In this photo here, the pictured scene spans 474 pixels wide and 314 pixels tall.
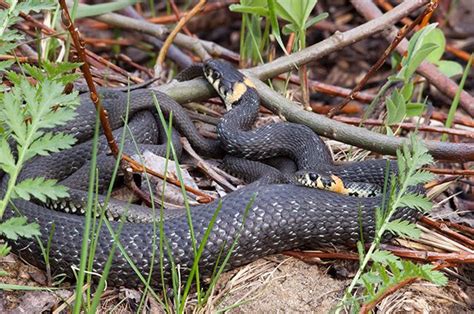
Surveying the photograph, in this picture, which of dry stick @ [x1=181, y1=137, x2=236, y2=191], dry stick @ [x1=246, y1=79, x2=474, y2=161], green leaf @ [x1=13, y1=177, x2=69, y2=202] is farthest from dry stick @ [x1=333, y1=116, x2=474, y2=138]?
green leaf @ [x1=13, y1=177, x2=69, y2=202]

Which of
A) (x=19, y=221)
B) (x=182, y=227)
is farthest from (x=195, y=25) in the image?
(x=19, y=221)

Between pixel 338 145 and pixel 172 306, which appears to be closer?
pixel 172 306

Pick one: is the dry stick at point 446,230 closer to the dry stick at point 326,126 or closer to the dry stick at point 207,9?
the dry stick at point 326,126

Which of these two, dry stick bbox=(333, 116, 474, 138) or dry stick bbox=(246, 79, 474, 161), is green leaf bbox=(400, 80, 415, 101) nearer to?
dry stick bbox=(333, 116, 474, 138)

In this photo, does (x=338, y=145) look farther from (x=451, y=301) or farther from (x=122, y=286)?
(x=122, y=286)

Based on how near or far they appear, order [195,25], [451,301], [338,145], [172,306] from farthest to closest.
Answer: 1. [195,25]
2. [338,145]
3. [451,301]
4. [172,306]

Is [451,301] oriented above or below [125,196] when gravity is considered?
below

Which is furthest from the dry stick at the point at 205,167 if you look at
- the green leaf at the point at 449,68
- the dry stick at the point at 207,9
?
the dry stick at the point at 207,9
